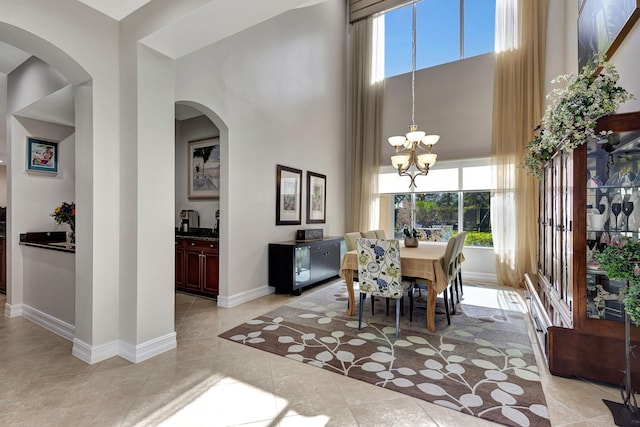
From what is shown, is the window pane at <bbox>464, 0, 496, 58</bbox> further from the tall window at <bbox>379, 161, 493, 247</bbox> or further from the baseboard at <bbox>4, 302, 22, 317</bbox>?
the baseboard at <bbox>4, 302, 22, 317</bbox>

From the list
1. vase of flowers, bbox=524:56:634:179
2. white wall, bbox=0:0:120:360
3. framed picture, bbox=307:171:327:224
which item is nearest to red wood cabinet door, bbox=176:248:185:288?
white wall, bbox=0:0:120:360

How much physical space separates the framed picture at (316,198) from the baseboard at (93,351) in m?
3.52

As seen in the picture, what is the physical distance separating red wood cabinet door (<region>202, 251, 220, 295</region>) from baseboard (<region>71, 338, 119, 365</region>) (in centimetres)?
163

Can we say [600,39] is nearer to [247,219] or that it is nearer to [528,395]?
[528,395]

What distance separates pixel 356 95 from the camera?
6.95 metres

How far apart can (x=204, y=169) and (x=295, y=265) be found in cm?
217

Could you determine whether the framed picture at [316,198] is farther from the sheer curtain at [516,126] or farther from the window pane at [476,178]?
the sheer curtain at [516,126]

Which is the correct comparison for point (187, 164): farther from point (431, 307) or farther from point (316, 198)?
point (431, 307)

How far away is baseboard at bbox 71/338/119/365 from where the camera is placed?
2436 millimetres

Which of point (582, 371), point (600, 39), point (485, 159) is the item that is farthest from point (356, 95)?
point (582, 371)

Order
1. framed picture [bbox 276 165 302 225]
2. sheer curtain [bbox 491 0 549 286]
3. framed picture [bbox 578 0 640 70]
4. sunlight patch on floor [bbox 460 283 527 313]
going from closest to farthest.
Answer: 1. framed picture [bbox 578 0 640 70]
2. sunlight patch on floor [bbox 460 283 527 313]
3. framed picture [bbox 276 165 302 225]
4. sheer curtain [bbox 491 0 549 286]

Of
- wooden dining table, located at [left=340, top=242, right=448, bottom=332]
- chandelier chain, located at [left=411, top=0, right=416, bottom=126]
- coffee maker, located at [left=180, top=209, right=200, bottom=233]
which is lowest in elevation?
wooden dining table, located at [left=340, top=242, right=448, bottom=332]

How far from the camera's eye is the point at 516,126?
205 inches

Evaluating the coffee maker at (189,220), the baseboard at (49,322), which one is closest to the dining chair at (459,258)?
the coffee maker at (189,220)
